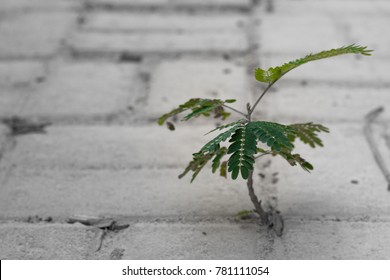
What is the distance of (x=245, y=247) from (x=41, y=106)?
1.33 meters

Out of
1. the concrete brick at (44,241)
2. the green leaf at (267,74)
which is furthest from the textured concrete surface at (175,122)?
the green leaf at (267,74)

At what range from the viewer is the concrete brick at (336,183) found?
2115 mm

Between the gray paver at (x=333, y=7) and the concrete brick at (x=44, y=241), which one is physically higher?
the gray paver at (x=333, y=7)

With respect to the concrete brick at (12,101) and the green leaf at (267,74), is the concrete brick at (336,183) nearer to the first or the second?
the green leaf at (267,74)

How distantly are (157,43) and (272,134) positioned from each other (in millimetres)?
1858

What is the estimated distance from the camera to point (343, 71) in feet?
10.1

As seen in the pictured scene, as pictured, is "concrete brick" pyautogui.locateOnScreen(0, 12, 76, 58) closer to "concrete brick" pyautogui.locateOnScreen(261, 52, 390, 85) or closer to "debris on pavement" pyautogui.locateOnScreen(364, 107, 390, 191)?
"concrete brick" pyautogui.locateOnScreen(261, 52, 390, 85)

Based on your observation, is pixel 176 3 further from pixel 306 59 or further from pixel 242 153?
pixel 242 153

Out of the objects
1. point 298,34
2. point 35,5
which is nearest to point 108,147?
point 298,34

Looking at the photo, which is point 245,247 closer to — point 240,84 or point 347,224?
point 347,224

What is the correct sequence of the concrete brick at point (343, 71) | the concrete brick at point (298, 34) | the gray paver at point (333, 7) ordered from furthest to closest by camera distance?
the gray paver at point (333, 7) → the concrete brick at point (298, 34) → the concrete brick at point (343, 71)

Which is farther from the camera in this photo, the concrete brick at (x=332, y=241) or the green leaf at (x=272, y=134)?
the concrete brick at (x=332, y=241)

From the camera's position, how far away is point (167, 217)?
6.87ft
